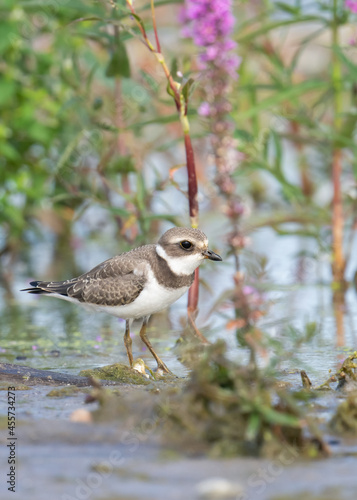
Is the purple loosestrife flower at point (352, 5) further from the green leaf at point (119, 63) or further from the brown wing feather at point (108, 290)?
the brown wing feather at point (108, 290)

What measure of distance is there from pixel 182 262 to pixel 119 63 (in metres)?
2.09

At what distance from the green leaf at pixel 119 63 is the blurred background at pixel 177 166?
13 mm

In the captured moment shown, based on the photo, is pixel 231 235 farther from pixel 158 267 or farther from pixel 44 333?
pixel 44 333

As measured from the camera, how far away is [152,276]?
539 centimetres

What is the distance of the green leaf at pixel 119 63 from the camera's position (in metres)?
6.64

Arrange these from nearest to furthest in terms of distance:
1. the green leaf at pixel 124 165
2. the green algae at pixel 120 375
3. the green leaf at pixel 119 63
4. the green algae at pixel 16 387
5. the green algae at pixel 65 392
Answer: the green algae at pixel 65 392 → the green algae at pixel 16 387 → the green algae at pixel 120 375 → the green leaf at pixel 119 63 → the green leaf at pixel 124 165

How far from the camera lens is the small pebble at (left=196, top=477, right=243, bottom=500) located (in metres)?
2.96

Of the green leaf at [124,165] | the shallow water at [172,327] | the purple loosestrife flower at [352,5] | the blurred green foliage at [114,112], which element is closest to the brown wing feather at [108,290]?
the shallow water at [172,327]

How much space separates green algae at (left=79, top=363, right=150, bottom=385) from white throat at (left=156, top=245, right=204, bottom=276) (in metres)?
0.76

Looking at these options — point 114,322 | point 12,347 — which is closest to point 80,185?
point 114,322

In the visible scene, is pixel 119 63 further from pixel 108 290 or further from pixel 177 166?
pixel 108 290

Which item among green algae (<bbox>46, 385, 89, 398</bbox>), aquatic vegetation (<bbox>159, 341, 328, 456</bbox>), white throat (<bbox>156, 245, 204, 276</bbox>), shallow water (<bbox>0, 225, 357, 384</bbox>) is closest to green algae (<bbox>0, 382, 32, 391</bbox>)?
green algae (<bbox>46, 385, 89, 398</bbox>)

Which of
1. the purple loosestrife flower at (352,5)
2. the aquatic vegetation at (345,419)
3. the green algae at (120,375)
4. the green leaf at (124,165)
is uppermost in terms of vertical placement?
the purple loosestrife flower at (352,5)

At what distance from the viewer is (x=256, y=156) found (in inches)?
279
